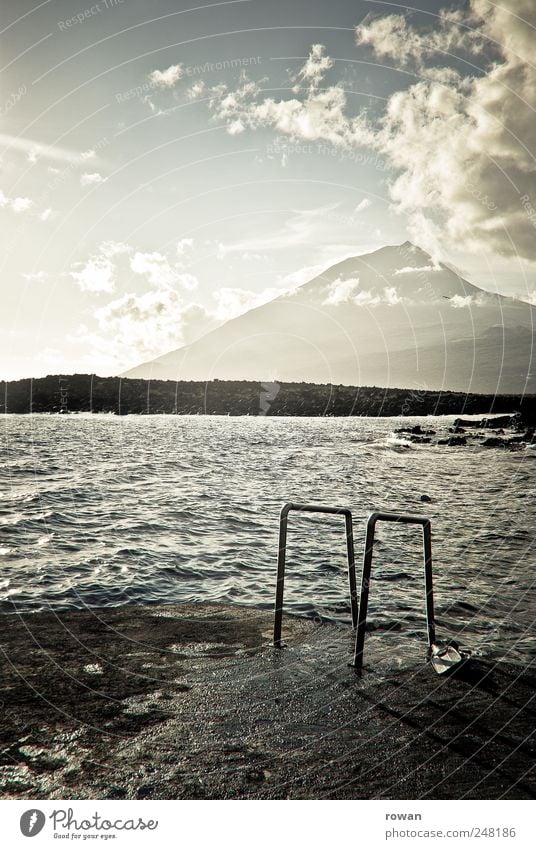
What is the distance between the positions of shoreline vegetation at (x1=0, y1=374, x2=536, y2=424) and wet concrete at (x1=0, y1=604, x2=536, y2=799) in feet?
376

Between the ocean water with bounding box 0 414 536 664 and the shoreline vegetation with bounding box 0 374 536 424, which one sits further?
the shoreline vegetation with bounding box 0 374 536 424

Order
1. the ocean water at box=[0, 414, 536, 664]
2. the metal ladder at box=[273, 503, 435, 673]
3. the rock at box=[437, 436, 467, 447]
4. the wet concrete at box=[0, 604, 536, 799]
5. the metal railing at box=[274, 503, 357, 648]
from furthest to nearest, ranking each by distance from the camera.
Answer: the rock at box=[437, 436, 467, 447] → the ocean water at box=[0, 414, 536, 664] → the metal railing at box=[274, 503, 357, 648] → the metal ladder at box=[273, 503, 435, 673] → the wet concrete at box=[0, 604, 536, 799]

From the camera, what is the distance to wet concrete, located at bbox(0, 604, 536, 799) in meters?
4.26

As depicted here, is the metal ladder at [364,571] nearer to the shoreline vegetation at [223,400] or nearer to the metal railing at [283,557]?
the metal railing at [283,557]

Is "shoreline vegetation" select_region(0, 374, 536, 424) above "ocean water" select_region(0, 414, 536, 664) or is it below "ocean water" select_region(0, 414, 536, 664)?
above

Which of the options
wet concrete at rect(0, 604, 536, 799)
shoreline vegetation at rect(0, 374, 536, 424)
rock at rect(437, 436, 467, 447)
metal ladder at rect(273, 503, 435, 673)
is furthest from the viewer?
shoreline vegetation at rect(0, 374, 536, 424)

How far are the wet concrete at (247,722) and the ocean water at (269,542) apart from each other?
65.6 inches

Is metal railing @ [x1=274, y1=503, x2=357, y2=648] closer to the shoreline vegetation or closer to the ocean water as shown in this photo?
the ocean water

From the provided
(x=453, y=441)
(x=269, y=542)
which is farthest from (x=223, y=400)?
(x=269, y=542)

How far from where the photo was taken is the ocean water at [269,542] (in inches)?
381

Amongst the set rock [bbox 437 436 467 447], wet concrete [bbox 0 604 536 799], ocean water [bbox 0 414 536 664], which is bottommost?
ocean water [bbox 0 414 536 664]

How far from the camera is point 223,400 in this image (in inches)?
5032

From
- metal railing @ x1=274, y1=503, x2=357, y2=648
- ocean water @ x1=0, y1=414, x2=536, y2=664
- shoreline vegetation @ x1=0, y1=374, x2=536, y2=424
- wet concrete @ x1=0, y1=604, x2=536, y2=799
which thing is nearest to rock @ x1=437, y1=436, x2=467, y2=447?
ocean water @ x1=0, y1=414, x2=536, y2=664

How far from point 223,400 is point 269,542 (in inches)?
4457
